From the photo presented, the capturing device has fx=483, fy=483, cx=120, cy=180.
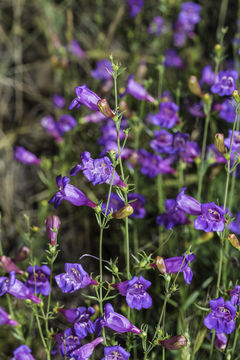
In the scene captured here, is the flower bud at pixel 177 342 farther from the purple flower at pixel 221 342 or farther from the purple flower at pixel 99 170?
the purple flower at pixel 99 170

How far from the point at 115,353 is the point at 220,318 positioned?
18.9 inches

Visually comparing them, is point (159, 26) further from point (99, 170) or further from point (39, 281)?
point (39, 281)

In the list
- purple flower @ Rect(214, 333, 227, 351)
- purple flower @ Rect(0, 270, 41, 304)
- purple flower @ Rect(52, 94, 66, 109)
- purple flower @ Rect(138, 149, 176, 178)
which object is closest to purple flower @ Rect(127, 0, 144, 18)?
purple flower @ Rect(52, 94, 66, 109)

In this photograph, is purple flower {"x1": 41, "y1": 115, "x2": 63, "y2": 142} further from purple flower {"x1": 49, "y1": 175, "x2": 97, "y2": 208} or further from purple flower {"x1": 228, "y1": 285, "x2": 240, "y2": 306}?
purple flower {"x1": 228, "y1": 285, "x2": 240, "y2": 306}

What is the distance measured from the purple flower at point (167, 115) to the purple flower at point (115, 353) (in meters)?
1.49

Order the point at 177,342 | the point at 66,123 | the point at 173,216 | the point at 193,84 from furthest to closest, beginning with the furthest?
the point at 66,123
the point at 193,84
the point at 173,216
the point at 177,342

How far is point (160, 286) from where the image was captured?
10.5 ft

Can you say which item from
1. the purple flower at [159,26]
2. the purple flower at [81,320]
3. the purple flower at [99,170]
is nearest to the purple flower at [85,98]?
the purple flower at [99,170]

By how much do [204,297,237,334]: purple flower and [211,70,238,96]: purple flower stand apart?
1278 mm

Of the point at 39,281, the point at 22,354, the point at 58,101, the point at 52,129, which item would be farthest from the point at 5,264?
the point at 58,101

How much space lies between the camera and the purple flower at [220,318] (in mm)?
2062

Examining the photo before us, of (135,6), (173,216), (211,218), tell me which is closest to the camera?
(211,218)

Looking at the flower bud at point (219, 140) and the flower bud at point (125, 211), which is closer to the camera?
the flower bud at point (125, 211)

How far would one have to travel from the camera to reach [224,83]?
112 inches
